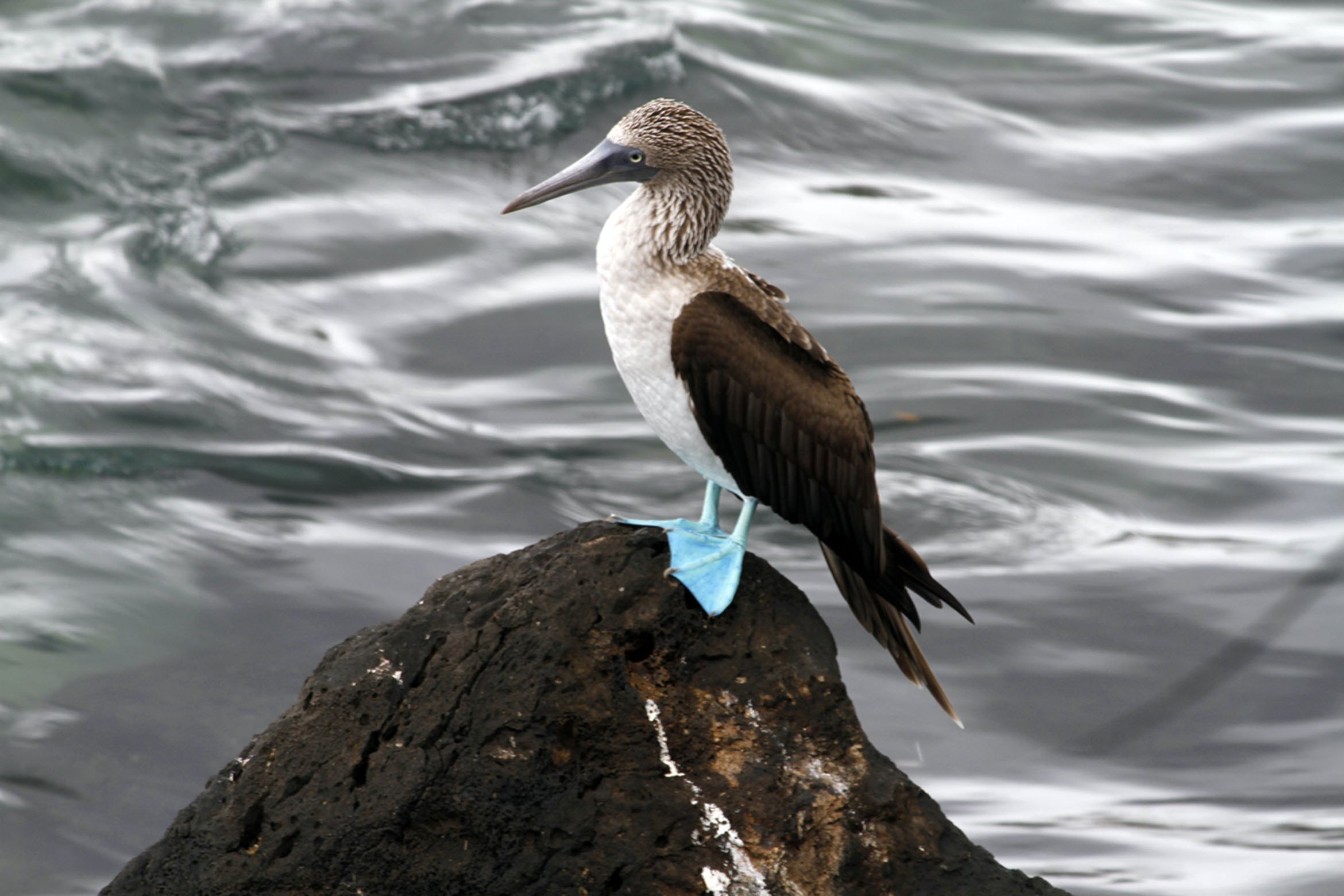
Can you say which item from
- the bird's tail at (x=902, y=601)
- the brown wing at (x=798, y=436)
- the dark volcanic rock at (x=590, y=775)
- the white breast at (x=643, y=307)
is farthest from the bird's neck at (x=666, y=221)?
the bird's tail at (x=902, y=601)

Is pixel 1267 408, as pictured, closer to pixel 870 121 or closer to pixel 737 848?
pixel 870 121

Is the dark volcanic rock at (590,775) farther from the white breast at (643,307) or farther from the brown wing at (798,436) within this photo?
the white breast at (643,307)

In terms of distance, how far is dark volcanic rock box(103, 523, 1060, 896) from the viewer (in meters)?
5.19

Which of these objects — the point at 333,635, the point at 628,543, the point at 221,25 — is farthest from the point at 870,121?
the point at 628,543

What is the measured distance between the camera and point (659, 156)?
5.40 meters

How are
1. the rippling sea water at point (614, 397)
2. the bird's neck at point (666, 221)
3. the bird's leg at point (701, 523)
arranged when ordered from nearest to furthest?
the bird's neck at point (666, 221) < the bird's leg at point (701, 523) < the rippling sea water at point (614, 397)

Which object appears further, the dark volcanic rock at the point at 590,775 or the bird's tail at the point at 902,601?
the bird's tail at the point at 902,601

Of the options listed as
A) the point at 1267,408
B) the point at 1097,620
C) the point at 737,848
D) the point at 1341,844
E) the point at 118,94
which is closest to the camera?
the point at 737,848

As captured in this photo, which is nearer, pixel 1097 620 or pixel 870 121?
pixel 1097 620

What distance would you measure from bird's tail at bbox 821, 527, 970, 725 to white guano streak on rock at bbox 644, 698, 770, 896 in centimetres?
102

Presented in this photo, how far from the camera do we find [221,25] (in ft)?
76.8

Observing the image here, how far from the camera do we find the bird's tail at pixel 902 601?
561 cm

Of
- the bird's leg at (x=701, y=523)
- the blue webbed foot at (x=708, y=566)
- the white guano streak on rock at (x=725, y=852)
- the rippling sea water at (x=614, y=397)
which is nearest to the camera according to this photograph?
the white guano streak on rock at (x=725, y=852)

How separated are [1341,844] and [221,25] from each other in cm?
2124
